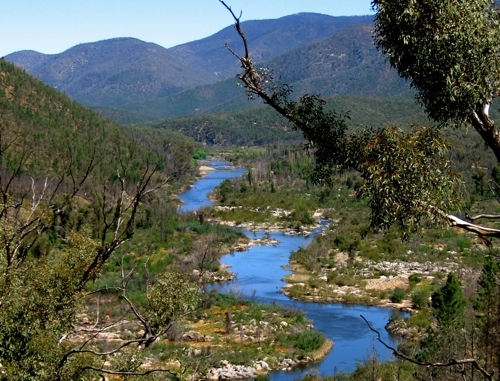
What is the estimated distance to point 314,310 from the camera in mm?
29031

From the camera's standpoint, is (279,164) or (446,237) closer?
(446,237)

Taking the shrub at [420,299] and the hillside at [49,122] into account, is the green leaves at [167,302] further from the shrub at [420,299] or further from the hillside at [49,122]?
the hillside at [49,122]

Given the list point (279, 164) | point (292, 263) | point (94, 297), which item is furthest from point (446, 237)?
point (279, 164)

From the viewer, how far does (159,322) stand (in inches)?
316

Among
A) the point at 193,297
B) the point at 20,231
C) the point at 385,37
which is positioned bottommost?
the point at 193,297

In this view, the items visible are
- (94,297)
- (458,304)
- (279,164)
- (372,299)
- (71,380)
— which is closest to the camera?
(71,380)

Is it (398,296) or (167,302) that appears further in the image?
(398,296)

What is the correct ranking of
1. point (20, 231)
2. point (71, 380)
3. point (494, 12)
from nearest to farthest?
point (494, 12) → point (71, 380) → point (20, 231)

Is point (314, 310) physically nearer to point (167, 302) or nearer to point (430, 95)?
point (167, 302)

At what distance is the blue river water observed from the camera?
870 inches

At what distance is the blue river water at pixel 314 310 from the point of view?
2209 centimetres

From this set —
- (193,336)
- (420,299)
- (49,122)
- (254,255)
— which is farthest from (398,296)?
(49,122)

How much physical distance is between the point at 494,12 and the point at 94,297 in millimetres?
25074

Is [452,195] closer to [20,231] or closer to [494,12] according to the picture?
[494,12]
